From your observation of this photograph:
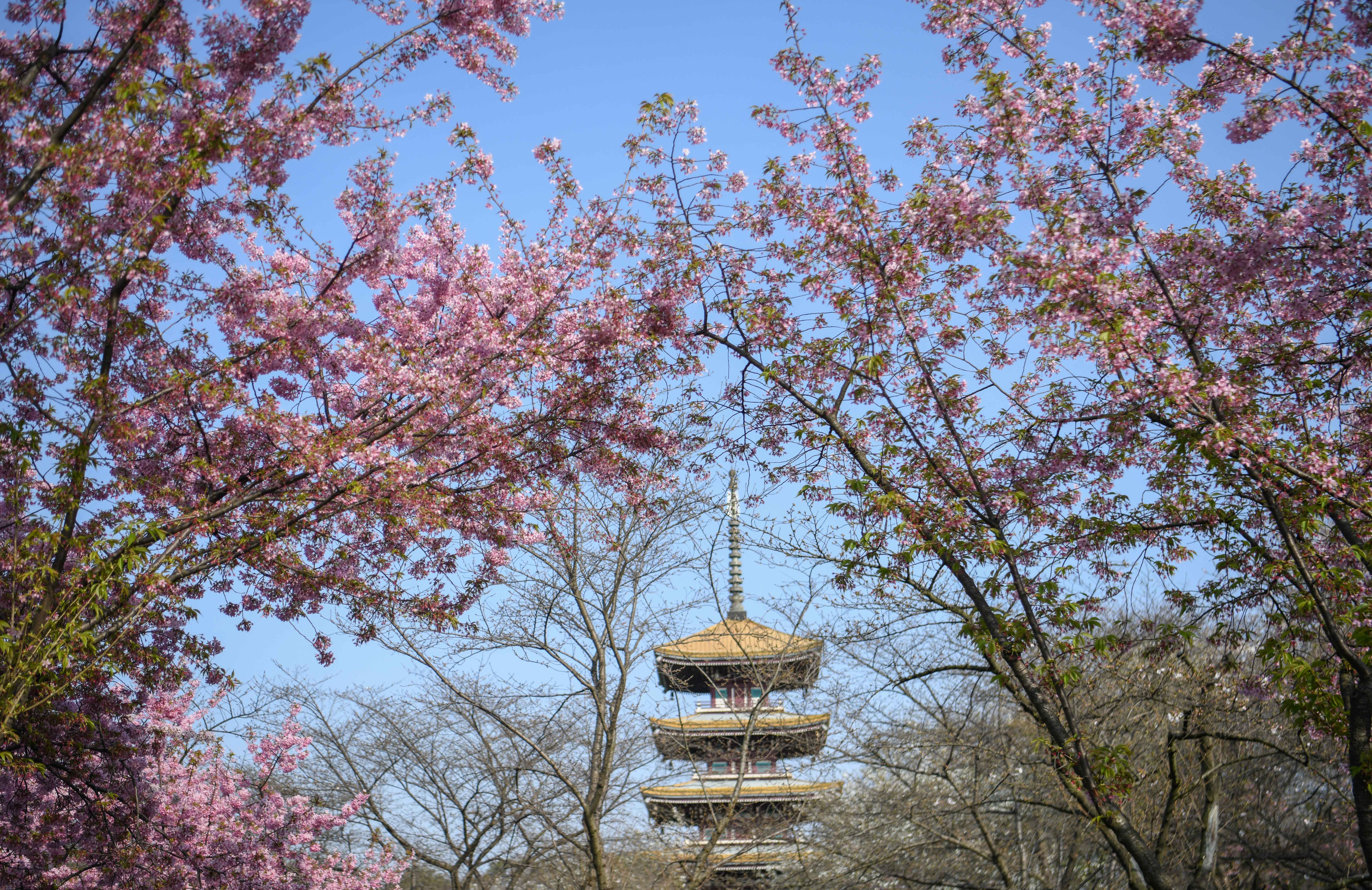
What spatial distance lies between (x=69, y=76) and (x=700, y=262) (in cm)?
392

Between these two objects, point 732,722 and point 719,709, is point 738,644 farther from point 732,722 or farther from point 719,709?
point 719,709

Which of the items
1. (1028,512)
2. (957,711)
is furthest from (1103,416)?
(957,711)

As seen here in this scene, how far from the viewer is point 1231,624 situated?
6.43m

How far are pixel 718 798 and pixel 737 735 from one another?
1.64 metres

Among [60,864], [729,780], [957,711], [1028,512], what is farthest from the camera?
[729,780]

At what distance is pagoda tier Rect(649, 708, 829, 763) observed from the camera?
15438 millimetres

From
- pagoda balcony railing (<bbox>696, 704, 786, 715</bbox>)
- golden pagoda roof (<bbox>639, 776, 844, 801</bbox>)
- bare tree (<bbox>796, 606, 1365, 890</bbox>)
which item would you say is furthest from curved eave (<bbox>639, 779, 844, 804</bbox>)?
bare tree (<bbox>796, 606, 1365, 890</bbox>)

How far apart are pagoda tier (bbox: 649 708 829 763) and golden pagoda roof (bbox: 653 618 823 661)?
976 millimetres

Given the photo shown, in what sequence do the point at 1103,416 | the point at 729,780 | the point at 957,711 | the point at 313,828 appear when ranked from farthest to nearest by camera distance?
the point at 729,780 → the point at 957,711 → the point at 313,828 → the point at 1103,416

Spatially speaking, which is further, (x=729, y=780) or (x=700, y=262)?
(x=729, y=780)

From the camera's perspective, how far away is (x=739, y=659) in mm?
20312

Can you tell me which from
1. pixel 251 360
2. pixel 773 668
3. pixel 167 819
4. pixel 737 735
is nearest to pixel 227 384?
pixel 251 360

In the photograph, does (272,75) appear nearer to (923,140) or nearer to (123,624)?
(123,624)

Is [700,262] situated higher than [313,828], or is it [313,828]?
[700,262]
